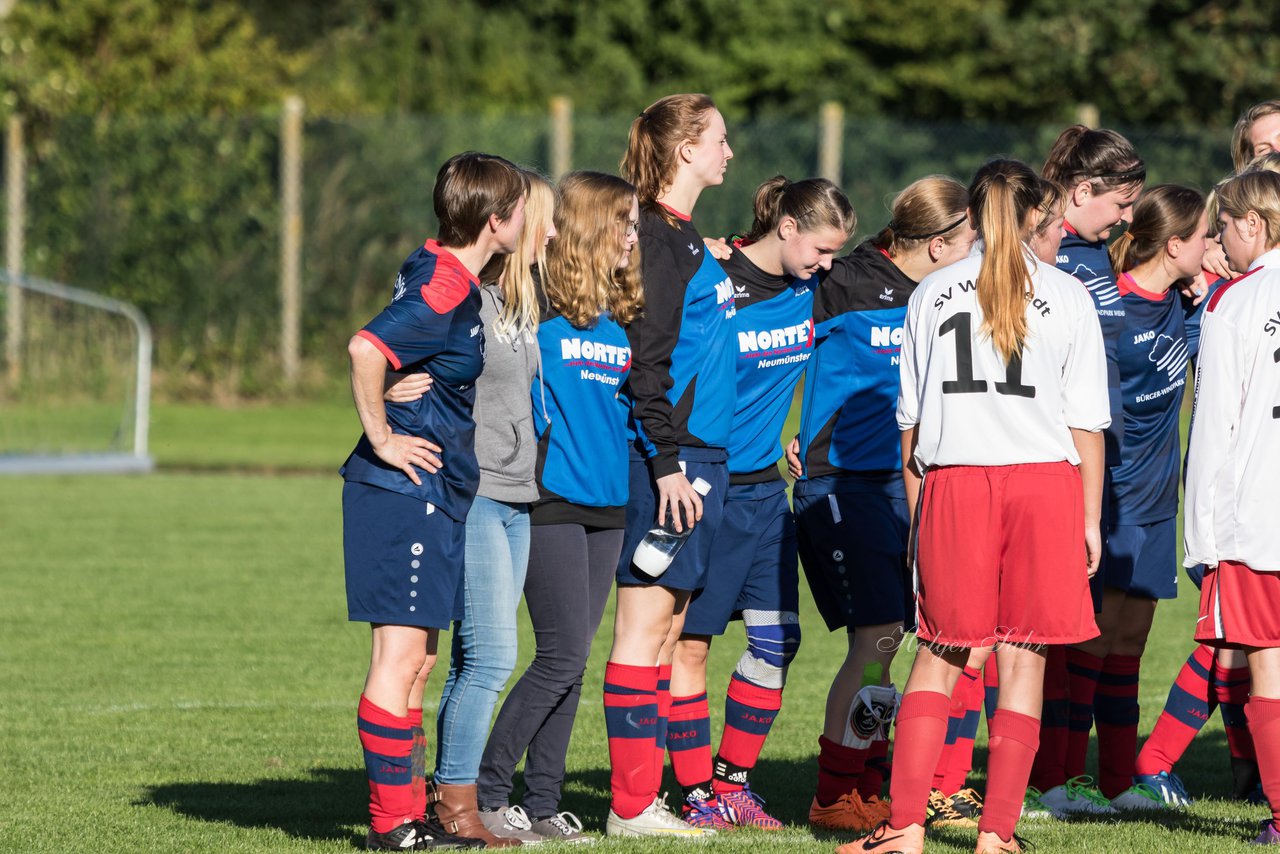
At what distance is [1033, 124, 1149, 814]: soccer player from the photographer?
19.7 ft

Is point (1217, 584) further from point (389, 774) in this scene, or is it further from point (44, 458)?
point (44, 458)

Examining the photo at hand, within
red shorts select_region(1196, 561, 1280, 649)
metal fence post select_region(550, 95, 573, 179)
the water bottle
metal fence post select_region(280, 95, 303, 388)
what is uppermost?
metal fence post select_region(550, 95, 573, 179)

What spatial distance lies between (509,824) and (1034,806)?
6.02ft

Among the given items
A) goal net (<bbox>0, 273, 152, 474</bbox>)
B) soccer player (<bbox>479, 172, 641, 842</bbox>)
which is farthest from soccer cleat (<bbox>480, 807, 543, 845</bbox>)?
goal net (<bbox>0, 273, 152, 474</bbox>)

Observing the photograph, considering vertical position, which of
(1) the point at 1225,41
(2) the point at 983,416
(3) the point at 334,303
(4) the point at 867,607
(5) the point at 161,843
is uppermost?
(1) the point at 1225,41

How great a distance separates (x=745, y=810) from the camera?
19.5ft

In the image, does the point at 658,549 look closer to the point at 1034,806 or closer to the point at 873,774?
the point at 873,774

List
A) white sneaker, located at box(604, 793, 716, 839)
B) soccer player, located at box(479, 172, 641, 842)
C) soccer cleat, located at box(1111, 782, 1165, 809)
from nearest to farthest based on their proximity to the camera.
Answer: soccer player, located at box(479, 172, 641, 842) → white sneaker, located at box(604, 793, 716, 839) → soccer cleat, located at box(1111, 782, 1165, 809)

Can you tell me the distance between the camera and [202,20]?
26141mm

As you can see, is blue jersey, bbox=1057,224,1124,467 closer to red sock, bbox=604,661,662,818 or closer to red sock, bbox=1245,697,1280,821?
red sock, bbox=1245,697,1280,821

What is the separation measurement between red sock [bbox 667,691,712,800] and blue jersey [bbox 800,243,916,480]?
2.88 feet

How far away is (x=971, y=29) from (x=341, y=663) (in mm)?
22477

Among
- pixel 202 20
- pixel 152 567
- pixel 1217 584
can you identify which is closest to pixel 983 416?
pixel 1217 584

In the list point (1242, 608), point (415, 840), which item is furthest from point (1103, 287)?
point (415, 840)
